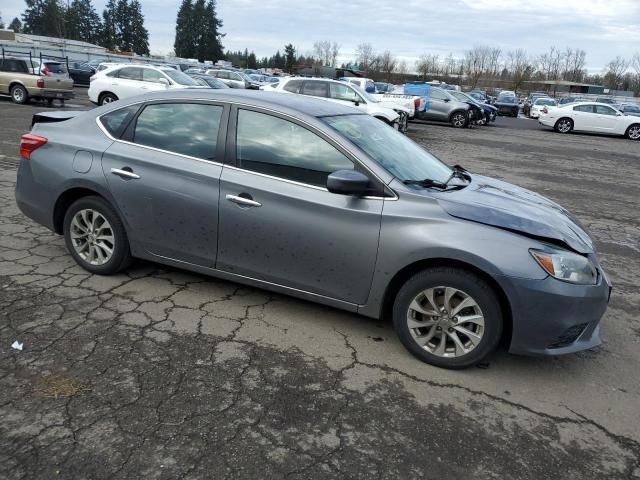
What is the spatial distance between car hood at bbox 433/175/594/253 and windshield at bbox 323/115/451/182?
0.32 meters

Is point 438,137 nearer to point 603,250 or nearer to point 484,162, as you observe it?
point 484,162

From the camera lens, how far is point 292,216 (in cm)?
362

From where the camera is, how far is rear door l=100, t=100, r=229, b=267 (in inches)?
154

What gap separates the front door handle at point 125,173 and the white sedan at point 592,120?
26570 millimetres

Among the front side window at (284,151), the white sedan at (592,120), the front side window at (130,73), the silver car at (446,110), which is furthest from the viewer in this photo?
the white sedan at (592,120)

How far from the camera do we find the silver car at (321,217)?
3.23 meters

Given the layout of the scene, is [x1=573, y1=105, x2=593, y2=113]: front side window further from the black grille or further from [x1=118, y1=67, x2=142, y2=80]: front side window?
the black grille

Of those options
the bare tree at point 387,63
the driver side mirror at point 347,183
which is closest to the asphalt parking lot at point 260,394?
the driver side mirror at point 347,183

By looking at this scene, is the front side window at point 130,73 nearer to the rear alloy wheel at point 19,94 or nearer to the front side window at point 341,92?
the rear alloy wheel at point 19,94

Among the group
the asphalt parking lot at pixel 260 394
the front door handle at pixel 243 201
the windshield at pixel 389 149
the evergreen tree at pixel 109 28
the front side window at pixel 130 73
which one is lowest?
the asphalt parking lot at pixel 260 394

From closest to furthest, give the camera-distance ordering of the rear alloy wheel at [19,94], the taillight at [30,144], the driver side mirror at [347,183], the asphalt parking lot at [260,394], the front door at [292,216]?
the asphalt parking lot at [260,394] < the driver side mirror at [347,183] < the front door at [292,216] < the taillight at [30,144] < the rear alloy wheel at [19,94]

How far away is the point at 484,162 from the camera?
13.5m

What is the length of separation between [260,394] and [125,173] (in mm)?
2155

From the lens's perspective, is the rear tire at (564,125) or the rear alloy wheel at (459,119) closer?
the rear alloy wheel at (459,119)
